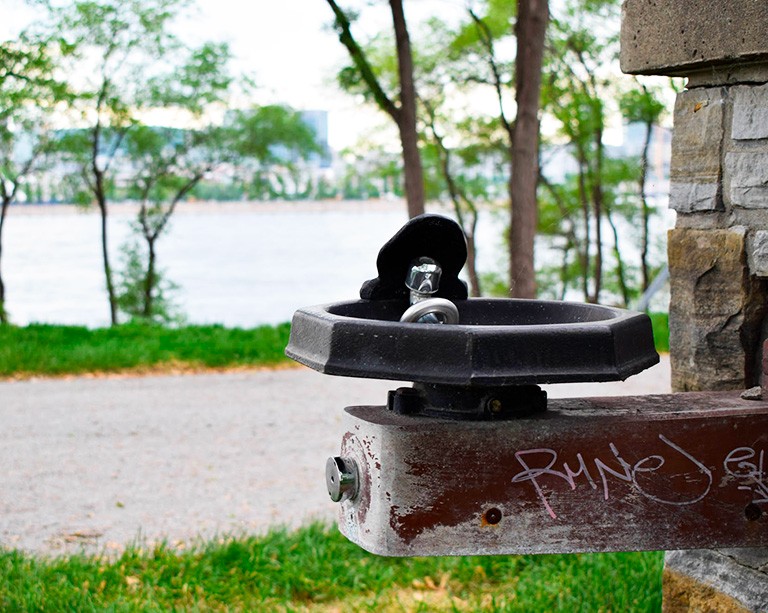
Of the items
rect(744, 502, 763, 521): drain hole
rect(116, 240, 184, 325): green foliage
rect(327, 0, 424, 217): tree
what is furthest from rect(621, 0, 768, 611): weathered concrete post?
rect(116, 240, 184, 325): green foliage

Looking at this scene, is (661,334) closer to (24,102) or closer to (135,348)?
(135,348)

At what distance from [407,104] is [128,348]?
358 centimetres

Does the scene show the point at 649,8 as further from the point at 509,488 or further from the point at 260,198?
the point at 260,198

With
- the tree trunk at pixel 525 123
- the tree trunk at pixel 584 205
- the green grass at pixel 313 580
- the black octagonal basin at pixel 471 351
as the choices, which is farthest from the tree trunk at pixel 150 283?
the black octagonal basin at pixel 471 351

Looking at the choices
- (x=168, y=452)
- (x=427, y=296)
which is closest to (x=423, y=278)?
(x=427, y=296)

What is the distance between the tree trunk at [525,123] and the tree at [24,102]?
717 centimetres

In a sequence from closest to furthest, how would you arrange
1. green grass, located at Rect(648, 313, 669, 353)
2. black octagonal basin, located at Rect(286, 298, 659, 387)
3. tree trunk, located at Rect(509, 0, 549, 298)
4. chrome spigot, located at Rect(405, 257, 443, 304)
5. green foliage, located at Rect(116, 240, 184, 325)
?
black octagonal basin, located at Rect(286, 298, 659, 387)
chrome spigot, located at Rect(405, 257, 443, 304)
tree trunk, located at Rect(509, 0, 549, 298)
green grass, located at Rect(648, 313, 669, 353)
green foliage, located at Rect(116, 240, 184, 325)

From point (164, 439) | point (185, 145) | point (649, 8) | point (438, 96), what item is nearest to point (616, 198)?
point (438, 96)

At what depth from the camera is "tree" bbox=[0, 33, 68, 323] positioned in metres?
14.5

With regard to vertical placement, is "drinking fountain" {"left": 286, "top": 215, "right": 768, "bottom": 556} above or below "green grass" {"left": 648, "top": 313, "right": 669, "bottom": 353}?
above

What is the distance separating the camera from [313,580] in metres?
4.59

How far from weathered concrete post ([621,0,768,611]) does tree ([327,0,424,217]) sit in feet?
22.5

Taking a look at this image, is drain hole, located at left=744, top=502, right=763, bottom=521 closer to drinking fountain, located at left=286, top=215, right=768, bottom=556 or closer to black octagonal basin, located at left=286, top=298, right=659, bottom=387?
drinking fountain, located at left=286, top=215, right=768, bottom=556

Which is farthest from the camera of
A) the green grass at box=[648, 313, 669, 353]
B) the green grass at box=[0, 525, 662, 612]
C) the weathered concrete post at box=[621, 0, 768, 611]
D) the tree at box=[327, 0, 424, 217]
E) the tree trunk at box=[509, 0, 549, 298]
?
the green grass at box=[648, 313, 669, 353]
